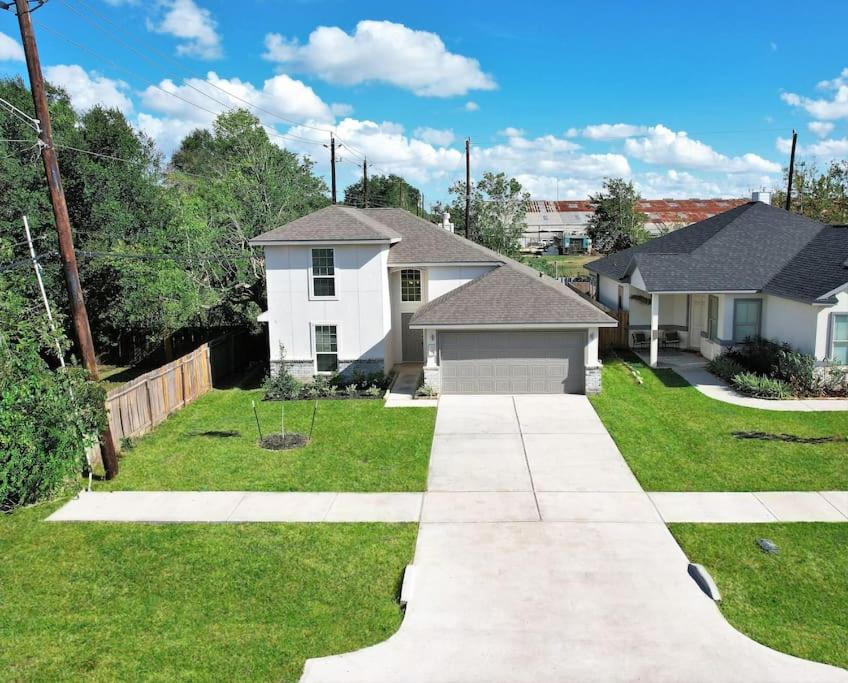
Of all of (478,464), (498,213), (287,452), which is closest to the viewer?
(478,464)

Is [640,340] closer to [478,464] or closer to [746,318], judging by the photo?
[746,318]

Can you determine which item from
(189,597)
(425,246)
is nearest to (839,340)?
(425,246)

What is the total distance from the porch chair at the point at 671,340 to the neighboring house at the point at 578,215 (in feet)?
140

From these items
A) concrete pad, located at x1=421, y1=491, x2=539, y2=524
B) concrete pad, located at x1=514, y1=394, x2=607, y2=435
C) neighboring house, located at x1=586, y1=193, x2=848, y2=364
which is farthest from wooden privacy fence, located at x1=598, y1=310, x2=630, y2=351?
concrete pad, located at x1=421, y1=491, x2=539, y2=524

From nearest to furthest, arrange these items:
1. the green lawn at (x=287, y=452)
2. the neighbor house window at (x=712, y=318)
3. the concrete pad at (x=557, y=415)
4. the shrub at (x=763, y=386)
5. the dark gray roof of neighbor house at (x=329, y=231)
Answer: the green lawn at (x=287, y=452)
the concrete pad at (x=557, y=415)
the shrub at (x=763, y=386)
the dark gray roof of neighbor house at (x=329, y=231)
the neighbor house window at (x=712, y=318)

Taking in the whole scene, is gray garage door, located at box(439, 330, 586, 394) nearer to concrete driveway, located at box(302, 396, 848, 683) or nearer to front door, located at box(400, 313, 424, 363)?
front door, located at box(400, 313, 424, 363)

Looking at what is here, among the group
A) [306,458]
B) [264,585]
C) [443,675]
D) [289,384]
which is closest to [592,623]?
[443,675]

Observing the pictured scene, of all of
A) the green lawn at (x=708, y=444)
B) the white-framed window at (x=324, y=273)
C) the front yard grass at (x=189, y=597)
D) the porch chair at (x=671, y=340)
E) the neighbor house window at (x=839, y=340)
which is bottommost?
the front yard grass at (x=189, y=597)

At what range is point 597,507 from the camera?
11.8 meters

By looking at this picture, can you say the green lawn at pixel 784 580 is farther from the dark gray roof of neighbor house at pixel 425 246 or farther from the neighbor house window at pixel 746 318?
the dark gray roof of neighbor house at pixel 425 246

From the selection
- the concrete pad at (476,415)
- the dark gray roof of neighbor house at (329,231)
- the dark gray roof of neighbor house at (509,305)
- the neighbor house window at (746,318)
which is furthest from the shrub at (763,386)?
the dark gray roof of neighbor house at (329,231)

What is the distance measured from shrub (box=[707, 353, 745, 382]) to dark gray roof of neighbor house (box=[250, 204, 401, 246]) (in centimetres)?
1126

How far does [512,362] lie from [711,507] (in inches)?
357

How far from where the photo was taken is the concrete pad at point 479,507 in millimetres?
11484
